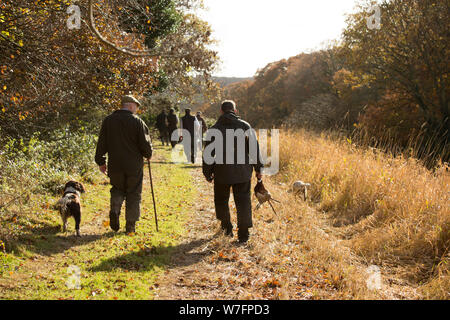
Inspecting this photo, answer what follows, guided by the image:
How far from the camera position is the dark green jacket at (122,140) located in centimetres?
536

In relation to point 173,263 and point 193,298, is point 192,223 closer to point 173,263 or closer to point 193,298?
point 173,263

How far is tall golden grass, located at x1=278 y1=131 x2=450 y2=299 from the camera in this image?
4.70 metres

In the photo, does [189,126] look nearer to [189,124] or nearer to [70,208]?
[189,124]

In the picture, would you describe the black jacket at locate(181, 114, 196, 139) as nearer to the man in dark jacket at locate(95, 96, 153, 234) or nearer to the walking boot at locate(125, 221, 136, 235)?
the man in dark jacket at locate(95, 96, 153, 234)

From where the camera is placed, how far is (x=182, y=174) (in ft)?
37.7

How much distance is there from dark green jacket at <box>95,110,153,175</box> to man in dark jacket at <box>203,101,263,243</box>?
→ 118 cm

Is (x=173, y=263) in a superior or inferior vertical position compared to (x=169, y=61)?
inferior

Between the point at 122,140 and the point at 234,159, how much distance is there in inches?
72.4

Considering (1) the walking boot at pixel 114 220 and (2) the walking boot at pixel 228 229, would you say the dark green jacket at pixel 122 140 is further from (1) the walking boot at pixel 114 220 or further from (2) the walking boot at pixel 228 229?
(2) the walking boot at pixel 228 229

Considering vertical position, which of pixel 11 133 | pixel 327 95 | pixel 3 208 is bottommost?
pixel 3 208

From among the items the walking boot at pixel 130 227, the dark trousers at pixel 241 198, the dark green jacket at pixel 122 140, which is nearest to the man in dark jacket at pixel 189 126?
the dark green jacket at pixel 122 140

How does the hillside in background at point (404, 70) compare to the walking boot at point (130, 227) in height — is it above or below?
above
